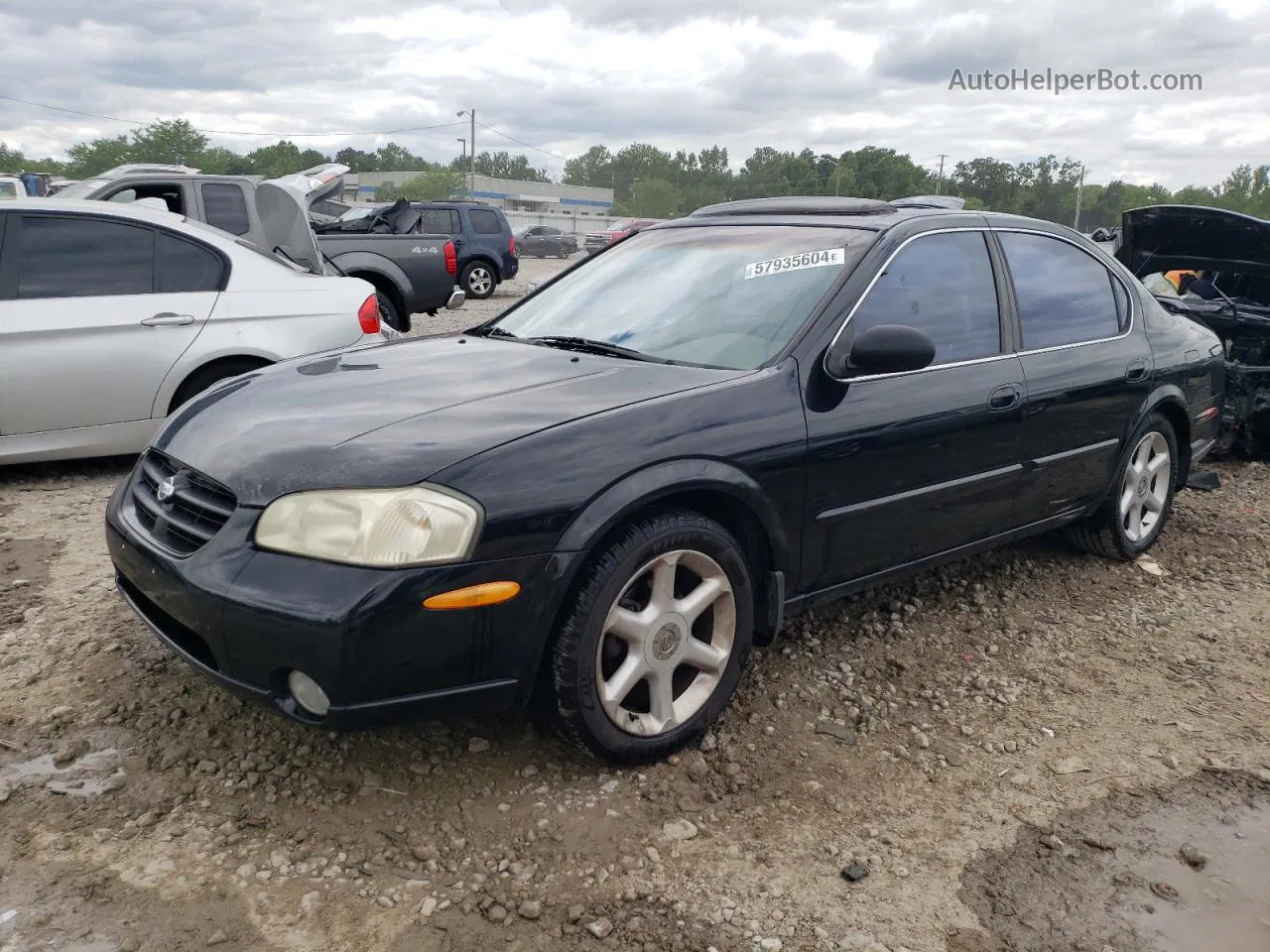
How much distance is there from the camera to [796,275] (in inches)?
133

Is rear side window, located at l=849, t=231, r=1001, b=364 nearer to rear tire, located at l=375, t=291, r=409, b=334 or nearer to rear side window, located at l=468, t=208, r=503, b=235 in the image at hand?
rear tire, located at l=375, t=291, r=409, b=334

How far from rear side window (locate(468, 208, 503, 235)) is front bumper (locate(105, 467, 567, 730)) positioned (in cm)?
1627

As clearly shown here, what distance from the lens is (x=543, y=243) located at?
129 feet

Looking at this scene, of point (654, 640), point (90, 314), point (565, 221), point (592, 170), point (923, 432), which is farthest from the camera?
point (592, 170)

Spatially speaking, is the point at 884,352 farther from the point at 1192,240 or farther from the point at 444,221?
the point at 444,221

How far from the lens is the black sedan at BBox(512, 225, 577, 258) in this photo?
129 feet

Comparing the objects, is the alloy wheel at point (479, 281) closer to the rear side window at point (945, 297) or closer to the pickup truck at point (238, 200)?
the pickup truck at point (238, 200)

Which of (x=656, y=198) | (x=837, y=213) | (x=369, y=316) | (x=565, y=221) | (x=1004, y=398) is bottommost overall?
(x=1004, y=398)

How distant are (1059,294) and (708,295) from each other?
1.64 m

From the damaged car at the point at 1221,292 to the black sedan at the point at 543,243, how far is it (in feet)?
109

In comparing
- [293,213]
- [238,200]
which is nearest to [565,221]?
[238,200]

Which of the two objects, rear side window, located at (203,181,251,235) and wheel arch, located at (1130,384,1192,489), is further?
rear side window, located at (203,181,251,235)

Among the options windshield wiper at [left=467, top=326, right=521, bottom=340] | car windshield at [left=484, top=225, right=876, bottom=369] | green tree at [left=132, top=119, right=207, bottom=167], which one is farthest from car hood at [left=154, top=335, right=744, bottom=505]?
green tree at [left=132, top=119, right=207, bottom=167]

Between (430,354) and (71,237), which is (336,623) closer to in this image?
(430,354)
